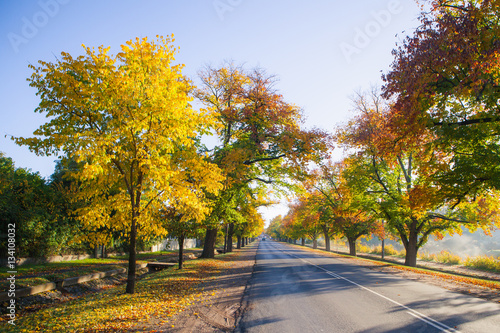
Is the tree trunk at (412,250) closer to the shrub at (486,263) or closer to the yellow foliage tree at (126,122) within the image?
the shrub at (486,263)

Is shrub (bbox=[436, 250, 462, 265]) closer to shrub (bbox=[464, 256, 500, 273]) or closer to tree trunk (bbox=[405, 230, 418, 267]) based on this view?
shrub (bbox=[464, 256, 500, 273])

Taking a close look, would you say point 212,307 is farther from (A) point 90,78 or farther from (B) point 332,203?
(B) point 332,203

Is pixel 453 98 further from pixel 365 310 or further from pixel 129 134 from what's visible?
pixel 129 134

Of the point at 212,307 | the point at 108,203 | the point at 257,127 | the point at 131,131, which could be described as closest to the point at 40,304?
the point at 108,203

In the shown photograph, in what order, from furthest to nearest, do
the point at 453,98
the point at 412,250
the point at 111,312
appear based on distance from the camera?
the point at 412,250
the point at 453,98
the point at 111,312

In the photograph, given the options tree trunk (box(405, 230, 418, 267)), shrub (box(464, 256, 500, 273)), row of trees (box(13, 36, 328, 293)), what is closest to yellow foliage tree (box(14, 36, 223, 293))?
row of trees (box(13, 36, 328, 293))

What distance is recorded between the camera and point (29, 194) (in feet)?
57.8

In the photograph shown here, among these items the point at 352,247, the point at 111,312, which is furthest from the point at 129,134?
the point at 352,247

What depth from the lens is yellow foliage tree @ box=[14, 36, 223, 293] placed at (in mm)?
7379

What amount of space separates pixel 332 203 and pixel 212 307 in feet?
99.5

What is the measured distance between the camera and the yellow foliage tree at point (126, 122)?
291 inches

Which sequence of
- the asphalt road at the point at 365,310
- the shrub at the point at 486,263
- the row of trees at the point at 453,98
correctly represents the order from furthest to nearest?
the shrub at the point at 486,263
the row of trees at the point at 453,98
the asphalt road at the point at 365,310

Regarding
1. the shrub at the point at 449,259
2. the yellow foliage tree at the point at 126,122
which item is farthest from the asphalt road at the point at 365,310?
the shrub at the point at 449,259

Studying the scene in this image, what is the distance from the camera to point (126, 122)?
25.7ft
